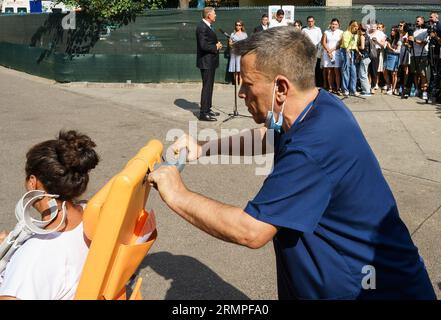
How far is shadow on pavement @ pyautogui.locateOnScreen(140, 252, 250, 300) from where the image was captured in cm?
402

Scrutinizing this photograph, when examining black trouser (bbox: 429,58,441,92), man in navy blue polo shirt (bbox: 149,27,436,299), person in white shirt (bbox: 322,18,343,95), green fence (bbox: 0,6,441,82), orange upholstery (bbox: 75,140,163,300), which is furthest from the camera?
green fence (bbox: 0,6,441,82)

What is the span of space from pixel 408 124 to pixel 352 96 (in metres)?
3.12

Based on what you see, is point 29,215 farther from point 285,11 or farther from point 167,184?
point 285,11

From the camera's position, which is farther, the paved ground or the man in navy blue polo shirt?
the paved ground

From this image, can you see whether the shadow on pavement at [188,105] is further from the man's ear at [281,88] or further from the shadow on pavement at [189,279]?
the man's ear at [281,88]

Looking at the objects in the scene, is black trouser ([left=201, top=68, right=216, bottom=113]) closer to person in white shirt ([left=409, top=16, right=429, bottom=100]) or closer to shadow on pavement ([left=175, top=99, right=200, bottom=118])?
shadow on pavement ([left=175, top=99, right=200, bottom=118])

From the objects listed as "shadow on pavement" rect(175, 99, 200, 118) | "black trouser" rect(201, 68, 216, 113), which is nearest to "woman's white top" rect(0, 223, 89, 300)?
"black trouser" rect(201, 68, 216, 113)

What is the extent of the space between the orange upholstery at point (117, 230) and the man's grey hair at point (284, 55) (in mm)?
527

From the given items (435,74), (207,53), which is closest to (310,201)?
(207,53)

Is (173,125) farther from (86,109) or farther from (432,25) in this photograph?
(432,25)

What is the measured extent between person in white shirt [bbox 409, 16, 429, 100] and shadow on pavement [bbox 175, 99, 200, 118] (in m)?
5.01

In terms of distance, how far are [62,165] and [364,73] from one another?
1114cm

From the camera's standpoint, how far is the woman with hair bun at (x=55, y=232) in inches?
81.0

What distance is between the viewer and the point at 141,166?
1842 mm
